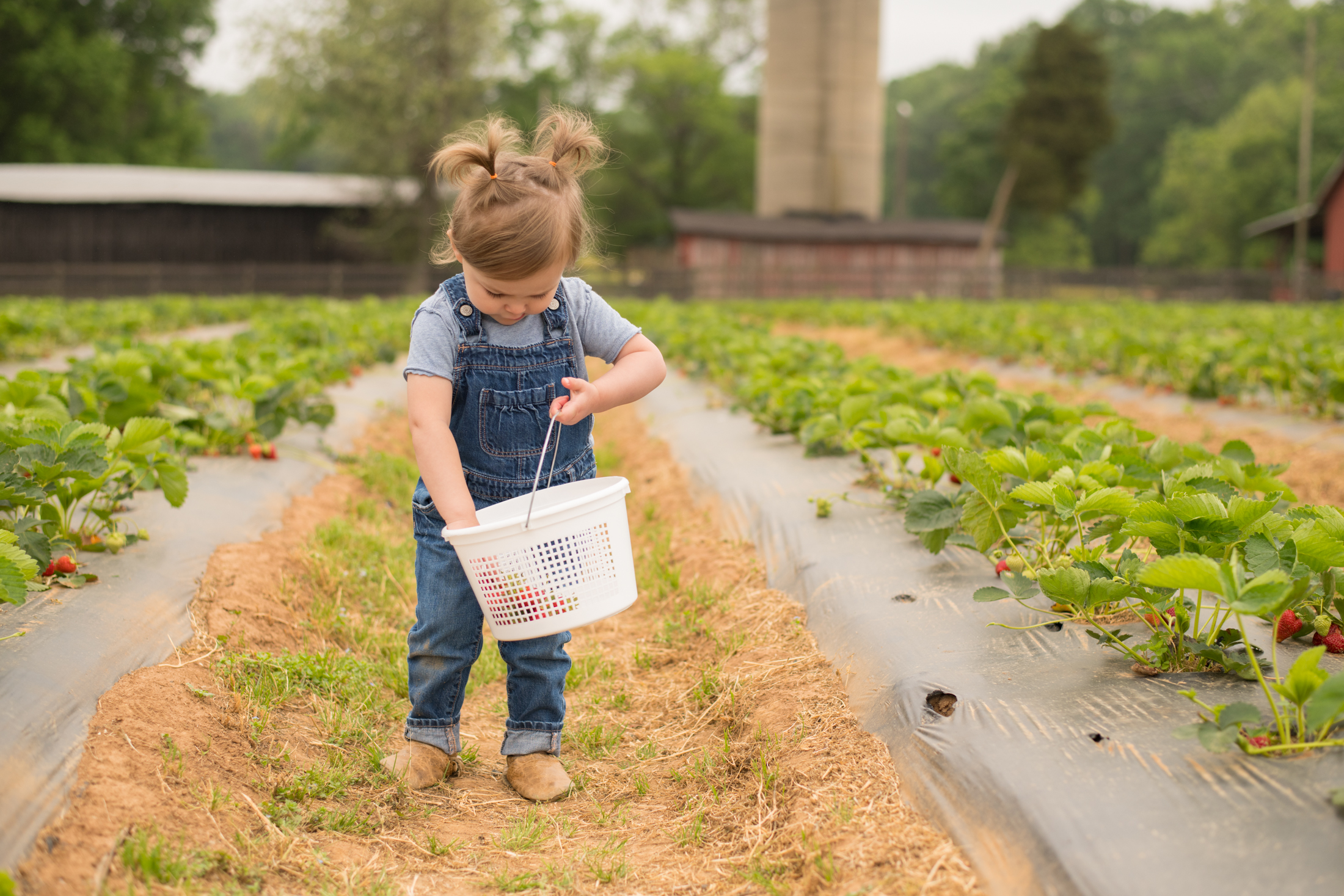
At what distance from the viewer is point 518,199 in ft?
6.64

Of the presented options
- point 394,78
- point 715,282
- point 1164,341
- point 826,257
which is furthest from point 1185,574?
point 826,257

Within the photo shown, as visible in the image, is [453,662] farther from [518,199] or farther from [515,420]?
[518,199]

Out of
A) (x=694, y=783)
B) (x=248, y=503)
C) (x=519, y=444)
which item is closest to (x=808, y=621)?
(x=694, y=783)

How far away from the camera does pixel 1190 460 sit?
3104mm

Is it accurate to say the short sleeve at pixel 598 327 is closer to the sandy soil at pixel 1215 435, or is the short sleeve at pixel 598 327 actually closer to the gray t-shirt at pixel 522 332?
the gray t-shirt at pixel 522 332

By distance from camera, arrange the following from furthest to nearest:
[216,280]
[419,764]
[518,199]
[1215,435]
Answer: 1. [216,280]
2. [1215,435]
3. [419,764]
4. [518,199]

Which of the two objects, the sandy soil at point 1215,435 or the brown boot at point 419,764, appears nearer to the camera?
the brown boot at point 419,764

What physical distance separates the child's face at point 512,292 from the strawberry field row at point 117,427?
1.02 metres

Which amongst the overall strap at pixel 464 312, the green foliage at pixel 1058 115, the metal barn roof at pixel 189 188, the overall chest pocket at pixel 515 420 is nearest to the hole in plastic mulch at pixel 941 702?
the overall chest pocket at pixel 515 420

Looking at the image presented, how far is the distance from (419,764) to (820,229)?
87.9 feet

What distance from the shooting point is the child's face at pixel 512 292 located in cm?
208

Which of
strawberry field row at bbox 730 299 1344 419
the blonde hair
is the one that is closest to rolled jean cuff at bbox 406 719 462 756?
the blonde hair

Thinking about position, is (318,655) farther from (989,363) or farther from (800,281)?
(800,281)

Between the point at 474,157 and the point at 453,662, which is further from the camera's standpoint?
the point at 453,662
